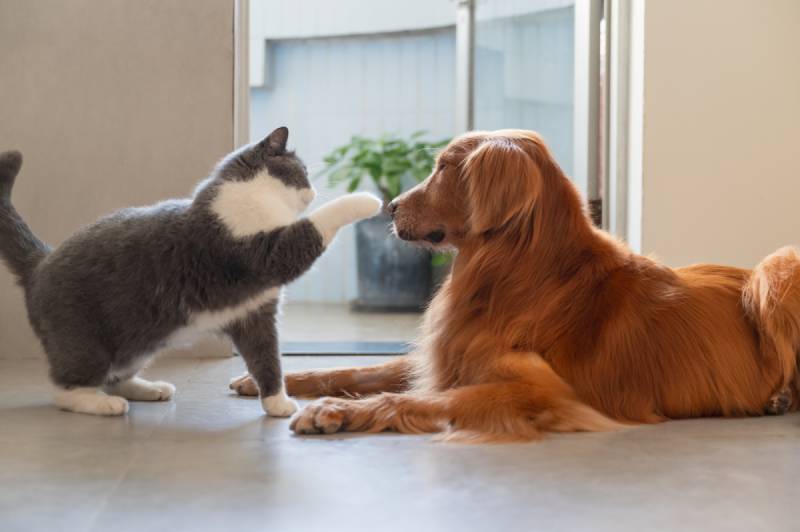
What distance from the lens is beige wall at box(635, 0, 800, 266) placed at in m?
3.12

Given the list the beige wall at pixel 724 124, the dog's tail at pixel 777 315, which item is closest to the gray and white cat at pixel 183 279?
the dog's tail at pixel 777 315

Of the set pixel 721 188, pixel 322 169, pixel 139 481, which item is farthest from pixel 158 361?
pixel 322 169

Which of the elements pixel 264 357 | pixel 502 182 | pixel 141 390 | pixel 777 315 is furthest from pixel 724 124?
pixel 141 390

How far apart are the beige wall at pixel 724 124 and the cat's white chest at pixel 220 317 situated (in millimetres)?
1527

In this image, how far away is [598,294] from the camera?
209 centimetres

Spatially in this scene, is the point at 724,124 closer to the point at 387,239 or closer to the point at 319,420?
the point at 319,420

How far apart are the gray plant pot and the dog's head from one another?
3.12 metres

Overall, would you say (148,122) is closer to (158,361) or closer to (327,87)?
(158,361)

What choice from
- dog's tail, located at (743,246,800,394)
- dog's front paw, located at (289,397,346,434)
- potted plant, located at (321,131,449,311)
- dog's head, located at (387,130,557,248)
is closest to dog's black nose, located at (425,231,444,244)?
dog's head, located at (387,130,557,248)

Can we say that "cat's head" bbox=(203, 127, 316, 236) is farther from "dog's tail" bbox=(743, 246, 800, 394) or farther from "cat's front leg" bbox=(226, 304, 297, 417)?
"dog's tail" bbox=(743, 246, 800, 394)

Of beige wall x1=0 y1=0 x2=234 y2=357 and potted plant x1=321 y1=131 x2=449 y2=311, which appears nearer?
beige wall x1=0 y1=0 x2=234 y2=357

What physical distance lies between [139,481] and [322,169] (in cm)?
438

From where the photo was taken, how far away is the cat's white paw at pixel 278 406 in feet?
7.09

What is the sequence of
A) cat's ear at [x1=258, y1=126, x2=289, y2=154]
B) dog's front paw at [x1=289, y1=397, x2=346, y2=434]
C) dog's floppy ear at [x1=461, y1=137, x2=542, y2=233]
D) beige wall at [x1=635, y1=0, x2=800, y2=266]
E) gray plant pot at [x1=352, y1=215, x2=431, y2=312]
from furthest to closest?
gray plant pot at [x1=352, y1=215, x2=431, y2=312] → beige wall at [x1=635, y1=0, x2=800, y2=266] → cat's ear at [x1=258, y1=126, x2=289, y2=154] → dog's floppy ear at [x1=461, y1=137, x2=542, y2=233] → dog's front paw at [x1=289, y1=397, x2=346, y2=434]
